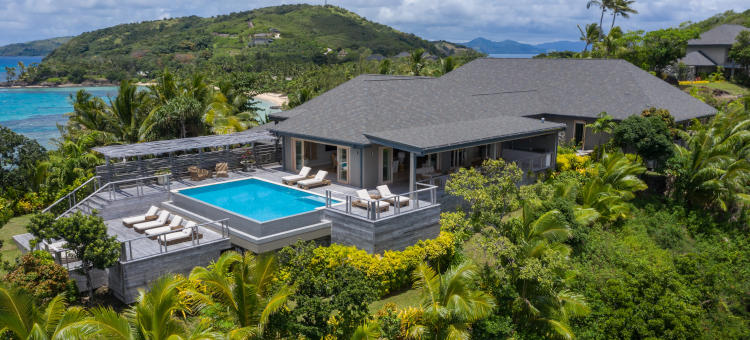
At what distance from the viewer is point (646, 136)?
27.0 meters

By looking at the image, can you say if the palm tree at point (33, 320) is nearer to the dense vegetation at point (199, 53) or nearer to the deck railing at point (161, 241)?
the deck railing at point (161, 241)

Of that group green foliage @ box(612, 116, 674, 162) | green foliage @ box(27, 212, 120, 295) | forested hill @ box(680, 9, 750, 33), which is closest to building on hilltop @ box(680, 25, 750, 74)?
forested hill @ box(680, 9, 750, 33)

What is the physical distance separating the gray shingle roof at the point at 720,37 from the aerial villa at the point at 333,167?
4230cm

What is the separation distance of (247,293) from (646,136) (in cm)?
2327

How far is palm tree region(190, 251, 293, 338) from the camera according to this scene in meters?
11.6

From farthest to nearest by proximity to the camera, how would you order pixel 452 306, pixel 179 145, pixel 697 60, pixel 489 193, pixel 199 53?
pixel 199 53
pixel 697 60
pixel 179 145
pixel 489 193
pixel 452 306

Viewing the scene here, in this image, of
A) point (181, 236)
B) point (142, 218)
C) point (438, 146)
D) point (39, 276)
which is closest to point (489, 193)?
point (438, 146)

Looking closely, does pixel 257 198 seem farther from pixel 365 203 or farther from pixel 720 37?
pixel 720 37

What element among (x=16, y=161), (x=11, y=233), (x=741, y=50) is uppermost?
(x=741, y=50)

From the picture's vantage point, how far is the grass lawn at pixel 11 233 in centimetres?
Result: 2011

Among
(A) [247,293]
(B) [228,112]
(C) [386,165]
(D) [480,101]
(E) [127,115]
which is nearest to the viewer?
(A) [247,293]

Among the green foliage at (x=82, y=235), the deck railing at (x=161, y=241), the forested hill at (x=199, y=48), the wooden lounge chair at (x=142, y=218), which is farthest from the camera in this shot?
the forested hill at (x=199, y=48)

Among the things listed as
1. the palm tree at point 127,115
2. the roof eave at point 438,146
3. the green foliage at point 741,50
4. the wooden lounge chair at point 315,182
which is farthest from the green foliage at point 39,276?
the green foliage at point 741,50

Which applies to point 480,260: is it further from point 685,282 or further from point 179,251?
point 179,251
